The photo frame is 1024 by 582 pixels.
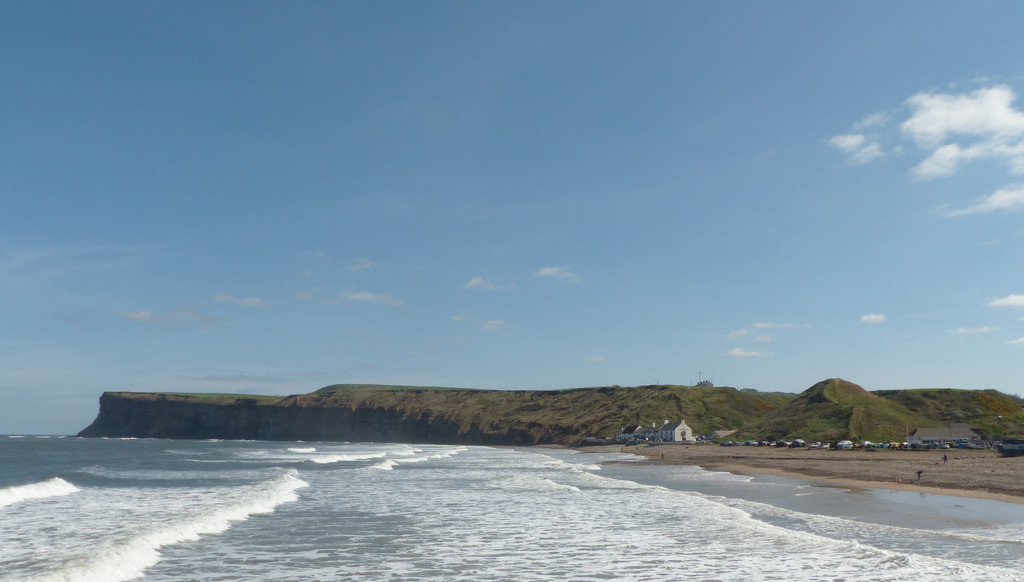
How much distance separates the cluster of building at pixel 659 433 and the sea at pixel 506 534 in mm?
90971

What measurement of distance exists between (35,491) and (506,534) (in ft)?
105

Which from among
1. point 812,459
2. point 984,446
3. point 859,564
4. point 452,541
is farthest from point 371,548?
point 984,446

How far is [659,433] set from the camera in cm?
13625

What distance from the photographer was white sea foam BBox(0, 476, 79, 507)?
37.0m

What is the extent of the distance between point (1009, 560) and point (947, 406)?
408ft

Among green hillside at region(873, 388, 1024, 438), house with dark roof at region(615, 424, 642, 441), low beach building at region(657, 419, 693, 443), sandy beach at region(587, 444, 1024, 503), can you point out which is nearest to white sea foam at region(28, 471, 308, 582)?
sandy beach at region(587, 444, 1024, 503)

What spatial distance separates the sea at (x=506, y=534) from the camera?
18312mm

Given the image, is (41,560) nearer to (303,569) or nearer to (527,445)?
(303,569)

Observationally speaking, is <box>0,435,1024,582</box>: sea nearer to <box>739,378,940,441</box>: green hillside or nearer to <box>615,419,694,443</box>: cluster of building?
<box>739,378,940,441</box>: green hillside

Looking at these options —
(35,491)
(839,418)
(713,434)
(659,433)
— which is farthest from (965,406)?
(35,491)

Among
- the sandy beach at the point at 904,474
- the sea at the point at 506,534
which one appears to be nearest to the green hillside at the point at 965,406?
the sandy beach at the point at 904,474

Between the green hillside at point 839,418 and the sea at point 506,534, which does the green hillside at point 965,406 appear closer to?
the green hillside at point 839,418

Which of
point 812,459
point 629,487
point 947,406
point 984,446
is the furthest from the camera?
point 947,406

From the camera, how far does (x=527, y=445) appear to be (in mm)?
158625
